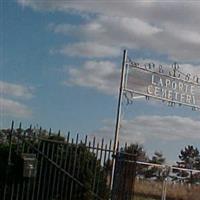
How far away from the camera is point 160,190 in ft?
70.0

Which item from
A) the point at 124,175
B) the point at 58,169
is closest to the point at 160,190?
the point at 124,175

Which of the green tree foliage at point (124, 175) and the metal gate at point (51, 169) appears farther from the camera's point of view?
the green tree foliage at point (124, 175)

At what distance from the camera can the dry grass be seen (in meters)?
21.0

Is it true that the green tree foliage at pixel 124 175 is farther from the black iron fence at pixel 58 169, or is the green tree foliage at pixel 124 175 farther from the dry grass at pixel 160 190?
the dry grass at pixel 160 190

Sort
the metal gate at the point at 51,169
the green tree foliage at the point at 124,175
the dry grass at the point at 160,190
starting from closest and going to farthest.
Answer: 1. the metal gate at the point at 51,169
2. the green tree foliage at the point at 124,175
3. the dry grass at the point at 160,190

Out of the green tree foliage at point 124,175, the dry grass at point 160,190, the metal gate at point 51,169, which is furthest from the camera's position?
the dry grass at point 160,190

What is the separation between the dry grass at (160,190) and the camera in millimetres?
21016

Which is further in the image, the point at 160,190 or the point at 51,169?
the point at 160,190

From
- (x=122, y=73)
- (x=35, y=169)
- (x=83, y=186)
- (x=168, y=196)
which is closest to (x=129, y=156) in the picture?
(x=83, y=186)

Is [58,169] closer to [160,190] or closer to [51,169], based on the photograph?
[51,169]

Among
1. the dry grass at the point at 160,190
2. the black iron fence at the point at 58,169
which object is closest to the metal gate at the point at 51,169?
the black iron fence at the point at 58,169

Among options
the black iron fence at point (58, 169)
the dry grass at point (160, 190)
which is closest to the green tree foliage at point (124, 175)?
the black iron fence at point (58, 169)

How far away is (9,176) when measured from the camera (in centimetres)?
1272

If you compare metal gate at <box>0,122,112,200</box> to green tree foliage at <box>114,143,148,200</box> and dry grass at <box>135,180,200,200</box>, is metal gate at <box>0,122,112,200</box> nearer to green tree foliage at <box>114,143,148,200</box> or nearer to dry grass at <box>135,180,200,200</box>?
green tree foliage at <box>114,143,148,200</box>
